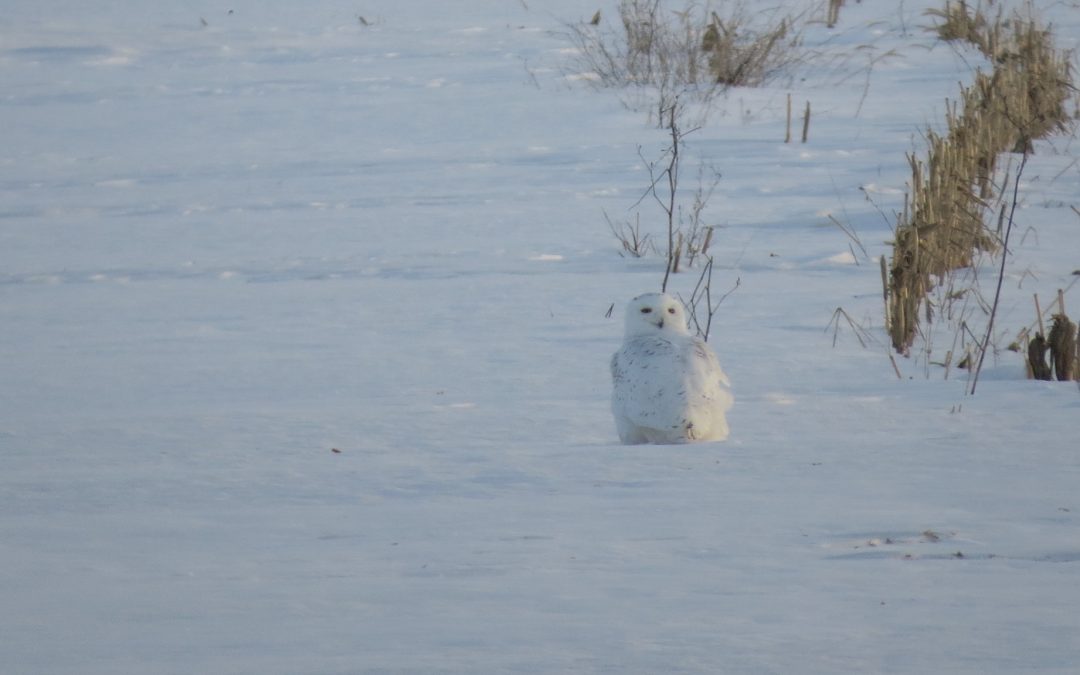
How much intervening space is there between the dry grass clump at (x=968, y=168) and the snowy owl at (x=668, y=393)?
1318 mm

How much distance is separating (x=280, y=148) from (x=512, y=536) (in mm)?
6330

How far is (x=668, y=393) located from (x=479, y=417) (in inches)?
23.2

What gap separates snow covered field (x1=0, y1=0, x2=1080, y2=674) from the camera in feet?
6.50

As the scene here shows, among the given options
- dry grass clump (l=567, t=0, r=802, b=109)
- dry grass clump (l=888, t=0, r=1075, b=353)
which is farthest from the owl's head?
dry grass clump (l=567, t=0, r=802, b=109)

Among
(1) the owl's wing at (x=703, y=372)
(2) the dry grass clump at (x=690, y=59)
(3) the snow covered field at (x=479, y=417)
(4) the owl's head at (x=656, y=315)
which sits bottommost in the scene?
(3) the snow covered field at (x=479, y=417)

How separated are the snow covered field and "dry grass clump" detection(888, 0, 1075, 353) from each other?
18cm

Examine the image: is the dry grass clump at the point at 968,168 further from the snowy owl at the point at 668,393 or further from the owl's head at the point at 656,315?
the snowy owl at the point at 668,393

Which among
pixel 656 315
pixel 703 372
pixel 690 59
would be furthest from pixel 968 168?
pixel 690 59

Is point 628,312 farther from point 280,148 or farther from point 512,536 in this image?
point 280,148

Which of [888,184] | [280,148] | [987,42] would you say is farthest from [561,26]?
[888,184]

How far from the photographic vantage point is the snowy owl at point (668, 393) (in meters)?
3.18

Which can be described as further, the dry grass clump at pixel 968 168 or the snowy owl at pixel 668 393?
the dry grass clump at pixel 968 168

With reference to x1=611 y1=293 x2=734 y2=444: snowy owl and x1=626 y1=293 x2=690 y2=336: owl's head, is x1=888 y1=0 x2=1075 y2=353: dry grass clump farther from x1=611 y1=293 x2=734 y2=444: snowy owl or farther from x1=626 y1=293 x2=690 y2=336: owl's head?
x1=611 y1=293 x2=734 y2=444: snowy owl

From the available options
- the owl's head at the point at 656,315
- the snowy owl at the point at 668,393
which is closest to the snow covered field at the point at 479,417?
the snowy owl at the point at 668,393
